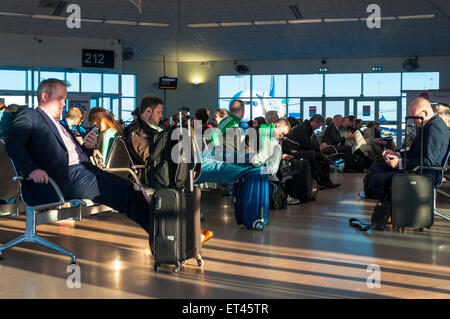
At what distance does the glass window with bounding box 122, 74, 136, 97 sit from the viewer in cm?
2156

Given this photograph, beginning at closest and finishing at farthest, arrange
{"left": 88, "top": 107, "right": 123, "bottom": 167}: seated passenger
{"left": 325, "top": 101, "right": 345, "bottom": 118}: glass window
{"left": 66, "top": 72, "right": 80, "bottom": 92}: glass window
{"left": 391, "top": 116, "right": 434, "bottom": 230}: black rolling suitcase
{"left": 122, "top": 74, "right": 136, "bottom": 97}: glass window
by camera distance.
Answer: {"left": 391, "top": 116, "right": 434, "bottom": 230}: black rolling suitcase → {"left": 88, "top": 107, "right": 123, "bottom": 167}: seated passenger → {"left": 66, "top": 72, "right": 80, "bottom": 92}: glass window → {"left": 325, "top": 101, "right": 345, "bottom": 118}: glass window → {"left": 122, "top": 74, "right": 136, "bottom": 97}: glass window

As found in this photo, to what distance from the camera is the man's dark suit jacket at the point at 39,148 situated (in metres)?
3.74

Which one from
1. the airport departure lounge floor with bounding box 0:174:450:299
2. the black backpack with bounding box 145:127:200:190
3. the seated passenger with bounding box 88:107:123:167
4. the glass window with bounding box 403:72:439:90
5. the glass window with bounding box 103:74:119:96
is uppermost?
the glass window with bounding box 403:72:439:90

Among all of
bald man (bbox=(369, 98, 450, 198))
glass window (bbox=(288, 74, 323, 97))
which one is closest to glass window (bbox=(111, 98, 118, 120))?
glass window (bbox=(288, 74, 323, 97))

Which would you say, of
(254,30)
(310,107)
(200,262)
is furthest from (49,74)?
(200,262)

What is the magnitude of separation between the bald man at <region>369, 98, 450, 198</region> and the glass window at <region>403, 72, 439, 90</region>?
15651 mm

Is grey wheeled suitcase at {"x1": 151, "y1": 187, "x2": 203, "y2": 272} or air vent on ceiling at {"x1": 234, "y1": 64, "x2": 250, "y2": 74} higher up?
air vent on ceiling at {"x1": 234, "y1": 64, "x2": 250, "y2": 74}

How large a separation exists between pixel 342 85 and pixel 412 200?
1654 centimetres

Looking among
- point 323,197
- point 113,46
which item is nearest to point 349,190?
point 323,197

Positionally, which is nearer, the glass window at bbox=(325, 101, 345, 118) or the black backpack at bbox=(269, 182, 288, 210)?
the black backpack at bbox=(269, 182, 288, 210)

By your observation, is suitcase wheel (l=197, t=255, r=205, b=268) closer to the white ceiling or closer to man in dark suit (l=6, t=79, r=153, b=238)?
man in dark suit (l=6, t=79, r=153, b=238)

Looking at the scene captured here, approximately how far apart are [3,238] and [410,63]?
1786 centimetres
